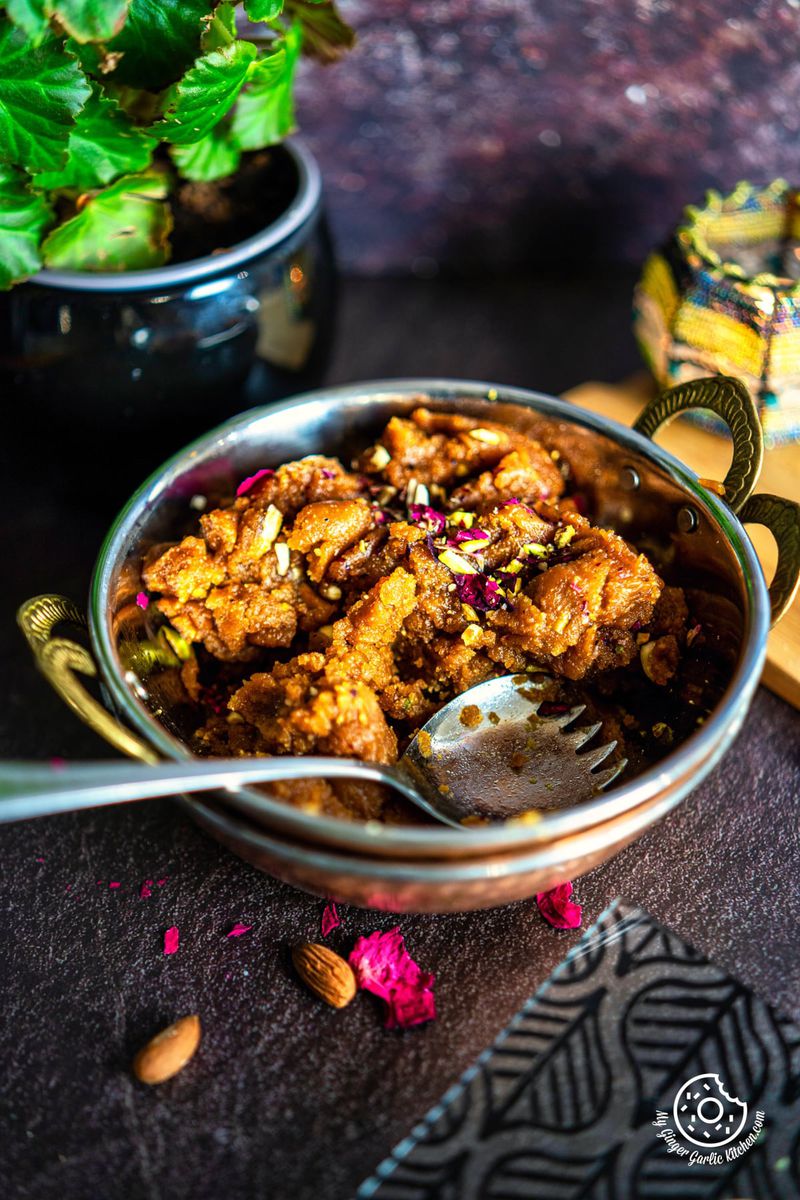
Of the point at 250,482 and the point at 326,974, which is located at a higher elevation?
the point at 250,482

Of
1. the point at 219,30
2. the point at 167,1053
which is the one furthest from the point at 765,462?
Result: the point at 167,1053

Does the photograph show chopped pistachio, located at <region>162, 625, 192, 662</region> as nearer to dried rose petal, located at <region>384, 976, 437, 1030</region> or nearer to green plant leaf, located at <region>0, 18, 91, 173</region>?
dried rose petal, located at <region>384, 976, 437, 1030</region>

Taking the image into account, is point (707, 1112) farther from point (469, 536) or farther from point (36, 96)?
point (36, 96)

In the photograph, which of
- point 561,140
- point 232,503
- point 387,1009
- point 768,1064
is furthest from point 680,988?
point 561,140

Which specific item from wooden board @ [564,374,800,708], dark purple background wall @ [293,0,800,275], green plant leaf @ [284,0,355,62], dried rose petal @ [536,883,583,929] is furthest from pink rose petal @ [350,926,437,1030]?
dark purple background wall @ [293,0,800,275]
